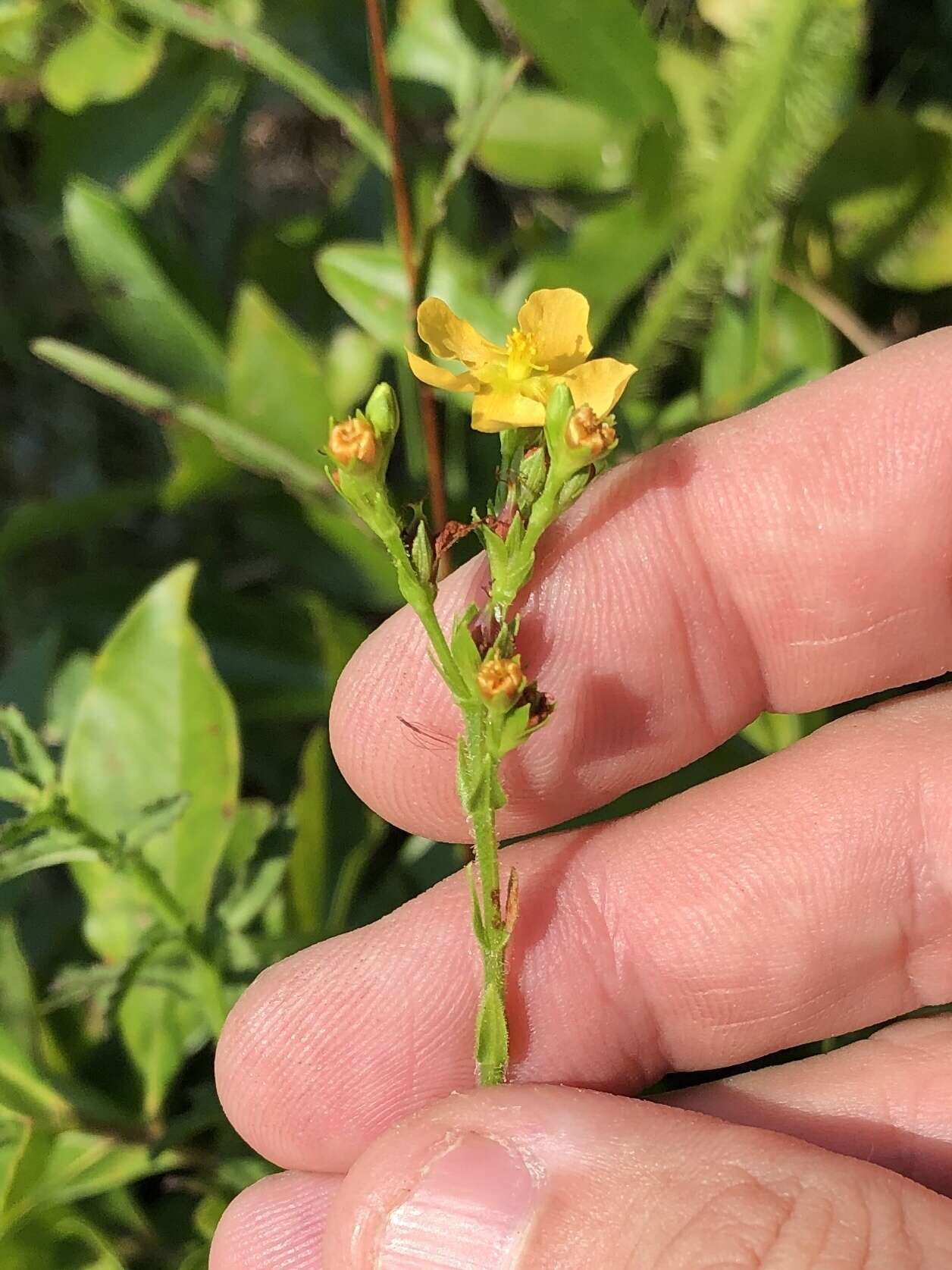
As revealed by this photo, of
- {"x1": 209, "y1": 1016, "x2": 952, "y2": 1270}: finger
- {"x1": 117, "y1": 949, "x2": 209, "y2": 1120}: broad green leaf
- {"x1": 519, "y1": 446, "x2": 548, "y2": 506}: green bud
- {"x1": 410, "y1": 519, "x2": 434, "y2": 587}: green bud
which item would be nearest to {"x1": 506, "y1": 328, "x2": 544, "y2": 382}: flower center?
{"x1": 519, "y1": 446, "x2": 548, "y2": 506}: green bud

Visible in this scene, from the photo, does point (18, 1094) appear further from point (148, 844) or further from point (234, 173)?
point (234, 173)

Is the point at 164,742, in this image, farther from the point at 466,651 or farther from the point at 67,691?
the point at 466,651

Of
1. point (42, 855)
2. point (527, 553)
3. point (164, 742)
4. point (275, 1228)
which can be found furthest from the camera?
point (164, 742)

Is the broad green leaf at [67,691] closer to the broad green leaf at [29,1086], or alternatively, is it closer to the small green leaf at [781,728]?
the broad green leaf at [29,1086]

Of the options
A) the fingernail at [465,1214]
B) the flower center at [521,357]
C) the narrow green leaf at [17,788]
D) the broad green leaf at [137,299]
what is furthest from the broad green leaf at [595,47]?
the fingernail at [465,1214]

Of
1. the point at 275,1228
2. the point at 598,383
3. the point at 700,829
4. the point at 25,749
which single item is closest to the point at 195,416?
the point at 25,749

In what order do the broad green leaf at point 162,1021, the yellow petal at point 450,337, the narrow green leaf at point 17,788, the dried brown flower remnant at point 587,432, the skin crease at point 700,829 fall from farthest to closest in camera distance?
the broad green leaf at point 162,1021
the skin crease at point 700,829
the narrow green leaf at point 17,788
the yellow petal at point 450,337
the dried brown flower remnant at point 587,432

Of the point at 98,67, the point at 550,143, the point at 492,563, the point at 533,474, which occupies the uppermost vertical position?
the point at 98,67

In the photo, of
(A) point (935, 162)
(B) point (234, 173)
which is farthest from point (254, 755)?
(A) point (935, 162)
